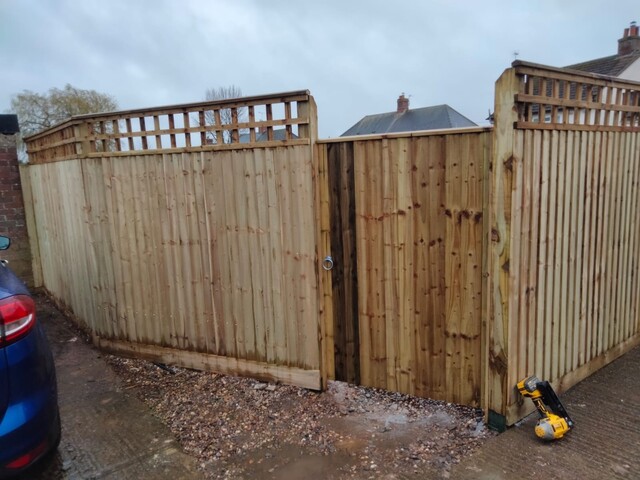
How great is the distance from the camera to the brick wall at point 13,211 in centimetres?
609

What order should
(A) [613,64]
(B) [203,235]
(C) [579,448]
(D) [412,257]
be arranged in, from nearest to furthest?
(C) [579,448], (D) [412,257], (B) [203,235], (A) [613,64]

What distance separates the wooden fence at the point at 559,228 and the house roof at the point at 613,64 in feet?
38.4

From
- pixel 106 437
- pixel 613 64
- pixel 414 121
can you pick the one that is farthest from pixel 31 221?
pixel 613 64

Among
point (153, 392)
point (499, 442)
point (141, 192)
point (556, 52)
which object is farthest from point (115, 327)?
point (556, 52)

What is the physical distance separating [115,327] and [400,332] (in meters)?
2.90

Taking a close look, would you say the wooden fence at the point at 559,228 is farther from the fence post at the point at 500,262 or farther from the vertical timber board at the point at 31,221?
the vertical timber board at the point at 31,221

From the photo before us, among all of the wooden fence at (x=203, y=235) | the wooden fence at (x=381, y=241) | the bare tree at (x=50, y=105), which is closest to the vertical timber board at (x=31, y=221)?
the wooden fence at (x=203, y=235)

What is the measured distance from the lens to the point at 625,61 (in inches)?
512

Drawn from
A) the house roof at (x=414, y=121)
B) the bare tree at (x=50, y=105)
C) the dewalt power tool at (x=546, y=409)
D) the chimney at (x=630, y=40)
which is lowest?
the dewalt power tool at (x=546, y=409)

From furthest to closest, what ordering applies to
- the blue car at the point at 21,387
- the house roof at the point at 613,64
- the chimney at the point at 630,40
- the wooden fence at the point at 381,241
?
the chimney at the point at 630,40 < the house roof at the point at 613,64 < the wooden fence at the point at 381,241 < the blue car at the point at 21,387

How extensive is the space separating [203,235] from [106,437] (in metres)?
1.65

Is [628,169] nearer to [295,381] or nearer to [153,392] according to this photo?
[295,381]

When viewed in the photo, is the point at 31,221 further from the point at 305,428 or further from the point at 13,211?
the point at 305,428

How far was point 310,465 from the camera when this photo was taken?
260cm
